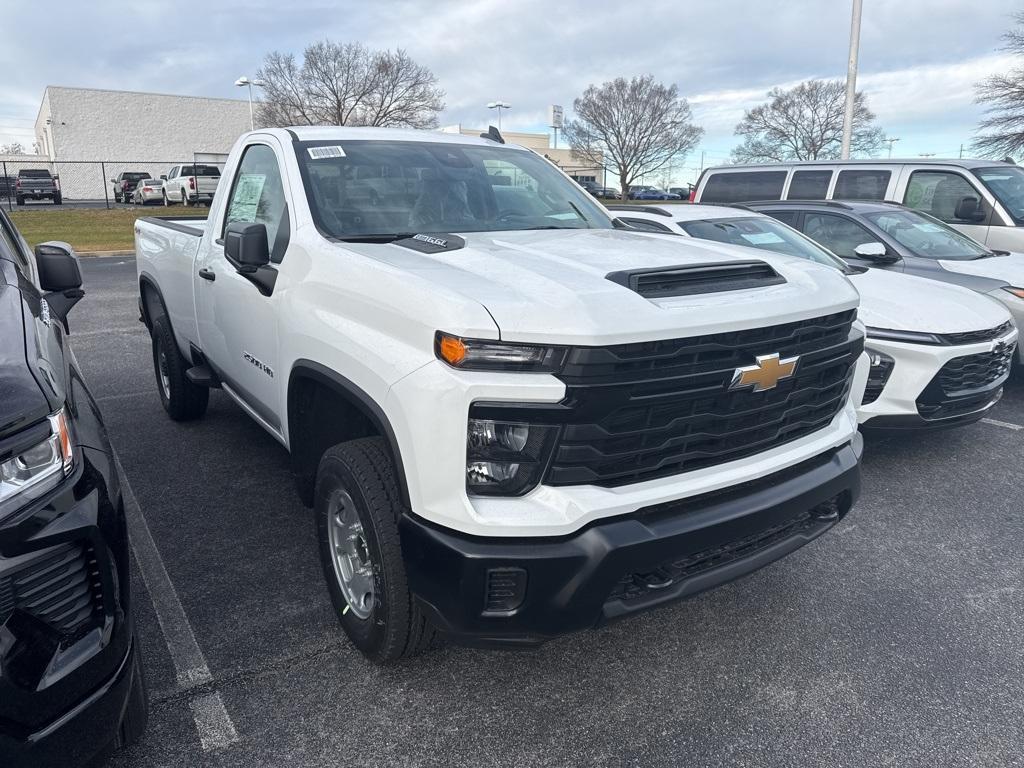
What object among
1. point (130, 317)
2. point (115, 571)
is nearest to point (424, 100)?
point (130, 317)

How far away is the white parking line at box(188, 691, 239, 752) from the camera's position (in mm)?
2367

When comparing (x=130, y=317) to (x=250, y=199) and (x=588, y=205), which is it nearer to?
(x=250, y=199)

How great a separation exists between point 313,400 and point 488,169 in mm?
1579

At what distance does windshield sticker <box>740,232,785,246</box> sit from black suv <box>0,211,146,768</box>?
193 inches

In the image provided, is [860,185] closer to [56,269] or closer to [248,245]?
[248,245]

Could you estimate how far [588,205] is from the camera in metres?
4.08

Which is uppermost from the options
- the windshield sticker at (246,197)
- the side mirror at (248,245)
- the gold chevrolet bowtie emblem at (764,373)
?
the windshield sticker at (246,197)

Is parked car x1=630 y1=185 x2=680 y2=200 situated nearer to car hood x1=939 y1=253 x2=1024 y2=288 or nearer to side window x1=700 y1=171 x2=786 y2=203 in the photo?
side window x1=700 y1=171 x2=786 y2=203

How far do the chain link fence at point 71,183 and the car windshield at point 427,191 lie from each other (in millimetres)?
23542

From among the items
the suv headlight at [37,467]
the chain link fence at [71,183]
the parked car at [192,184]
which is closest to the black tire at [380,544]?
the suv headlight at [37,467]

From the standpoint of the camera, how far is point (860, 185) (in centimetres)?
855

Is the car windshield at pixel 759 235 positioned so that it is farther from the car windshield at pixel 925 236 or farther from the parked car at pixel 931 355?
the car windshield at pixel 925 236

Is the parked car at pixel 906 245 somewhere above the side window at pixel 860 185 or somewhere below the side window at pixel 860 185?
below

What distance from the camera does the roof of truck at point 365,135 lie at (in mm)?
3658
